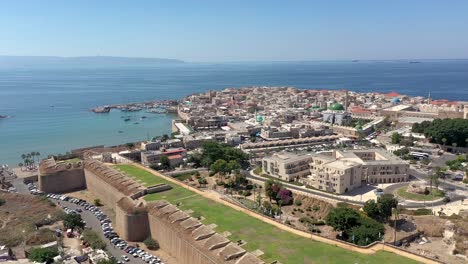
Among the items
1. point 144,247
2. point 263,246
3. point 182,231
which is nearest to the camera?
point 263,246

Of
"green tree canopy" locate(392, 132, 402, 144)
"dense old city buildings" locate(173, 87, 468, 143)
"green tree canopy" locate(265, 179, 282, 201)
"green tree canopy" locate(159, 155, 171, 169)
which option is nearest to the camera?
"green tree canopy" locate(265, 179, 282, 201)

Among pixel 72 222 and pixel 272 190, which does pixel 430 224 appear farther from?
pixel 72 222

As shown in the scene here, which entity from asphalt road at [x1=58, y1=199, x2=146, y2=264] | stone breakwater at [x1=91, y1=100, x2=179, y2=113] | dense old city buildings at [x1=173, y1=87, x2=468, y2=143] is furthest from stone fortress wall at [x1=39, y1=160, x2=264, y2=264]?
stone breakwater at [x1=91, y1=100, x2=179, y2=113]

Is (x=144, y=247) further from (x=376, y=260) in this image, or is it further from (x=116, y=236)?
(x=376, y=260)

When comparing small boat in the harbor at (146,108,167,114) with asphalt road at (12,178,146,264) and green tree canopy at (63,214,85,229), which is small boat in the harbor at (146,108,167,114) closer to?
asphalt road at (12,178,146,264)

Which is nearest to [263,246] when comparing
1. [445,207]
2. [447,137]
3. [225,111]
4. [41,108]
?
[445,207]
